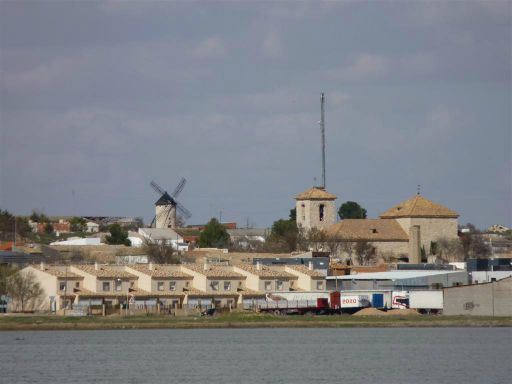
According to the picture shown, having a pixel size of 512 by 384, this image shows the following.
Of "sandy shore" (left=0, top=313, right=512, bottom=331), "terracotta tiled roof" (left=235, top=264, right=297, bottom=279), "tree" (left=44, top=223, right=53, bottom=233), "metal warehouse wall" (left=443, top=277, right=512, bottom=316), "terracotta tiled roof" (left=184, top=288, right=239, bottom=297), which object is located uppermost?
"tree" (left=44, top=223, right=53, bottom=233)

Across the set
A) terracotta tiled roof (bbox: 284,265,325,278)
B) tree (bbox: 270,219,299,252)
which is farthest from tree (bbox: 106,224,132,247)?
terracotta tiled roof (bbox: 284,265,325,278)

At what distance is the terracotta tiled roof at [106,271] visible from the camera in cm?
A: 9219

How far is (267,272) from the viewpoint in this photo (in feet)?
325

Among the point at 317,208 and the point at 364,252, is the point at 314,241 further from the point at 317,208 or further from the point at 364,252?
the point at 317,208

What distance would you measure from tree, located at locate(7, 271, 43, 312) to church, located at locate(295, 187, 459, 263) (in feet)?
151

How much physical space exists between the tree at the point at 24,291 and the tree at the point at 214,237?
55.2m

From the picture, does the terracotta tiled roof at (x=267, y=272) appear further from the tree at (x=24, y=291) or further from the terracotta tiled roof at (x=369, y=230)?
the terracotta tiled roof at (x=369, y=230)

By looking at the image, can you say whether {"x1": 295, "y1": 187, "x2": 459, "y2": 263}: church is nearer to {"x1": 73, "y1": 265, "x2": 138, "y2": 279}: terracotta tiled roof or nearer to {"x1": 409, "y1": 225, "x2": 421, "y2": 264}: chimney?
{"x1": 409, "y1": 225, "x2": 421, "y2": 264}: chimney

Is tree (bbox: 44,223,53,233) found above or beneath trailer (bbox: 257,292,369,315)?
above

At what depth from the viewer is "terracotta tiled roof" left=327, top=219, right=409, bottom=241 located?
5354 inches

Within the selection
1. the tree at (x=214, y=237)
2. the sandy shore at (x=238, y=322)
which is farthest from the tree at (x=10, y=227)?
the sandy shore at (x=238, y=322)

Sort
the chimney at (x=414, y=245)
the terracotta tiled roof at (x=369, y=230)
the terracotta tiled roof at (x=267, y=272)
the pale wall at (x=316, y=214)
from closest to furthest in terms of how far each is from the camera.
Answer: the terracotta tiled roof at (x=267, y=272) → the chimney at (x=414, y=245) → the terracotta tiled roof at (x=369, y=230) → the pale wall at (x=316, y=214)

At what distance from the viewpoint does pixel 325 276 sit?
104m

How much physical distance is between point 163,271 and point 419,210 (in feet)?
159
